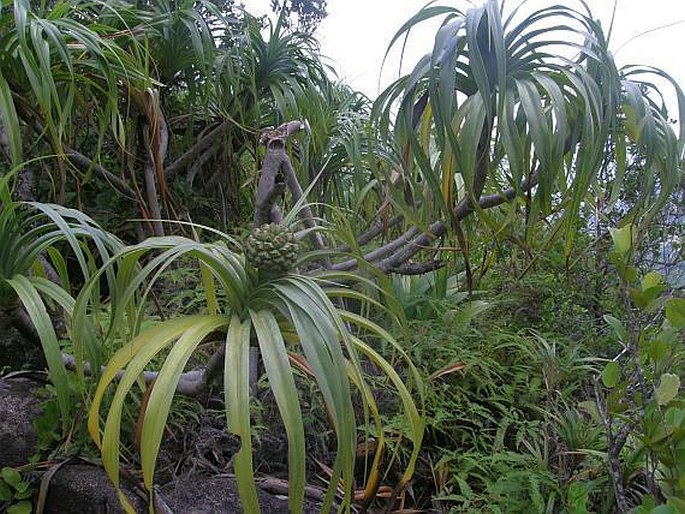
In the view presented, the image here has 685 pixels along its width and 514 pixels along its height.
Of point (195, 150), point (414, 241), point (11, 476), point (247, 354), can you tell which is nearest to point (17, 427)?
point (11, 476)

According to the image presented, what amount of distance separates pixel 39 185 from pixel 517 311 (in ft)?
4.85

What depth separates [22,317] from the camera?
81 centimetres

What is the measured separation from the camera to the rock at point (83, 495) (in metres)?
0.91

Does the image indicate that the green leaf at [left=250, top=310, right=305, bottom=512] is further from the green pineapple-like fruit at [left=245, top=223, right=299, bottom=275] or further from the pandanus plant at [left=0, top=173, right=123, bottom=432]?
the pandanus plant at [left=0, top=173, right=123, bottom=432]

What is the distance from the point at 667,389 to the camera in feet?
2.56

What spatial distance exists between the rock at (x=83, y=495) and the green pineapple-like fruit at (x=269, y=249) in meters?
0.49

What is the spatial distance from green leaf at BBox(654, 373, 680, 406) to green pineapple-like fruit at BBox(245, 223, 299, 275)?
53 centimetres

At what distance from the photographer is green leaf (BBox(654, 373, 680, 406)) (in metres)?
0.77

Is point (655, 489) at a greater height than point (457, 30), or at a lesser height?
lesser

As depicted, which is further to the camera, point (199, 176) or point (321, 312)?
point (199, 176)

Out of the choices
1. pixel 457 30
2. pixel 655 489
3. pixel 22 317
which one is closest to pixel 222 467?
pixel 22 317

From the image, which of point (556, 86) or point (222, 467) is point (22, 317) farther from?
point (556, 86)

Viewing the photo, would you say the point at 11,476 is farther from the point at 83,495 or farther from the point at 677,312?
the point at 677,312

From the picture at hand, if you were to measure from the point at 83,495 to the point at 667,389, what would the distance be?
34.2 inches
